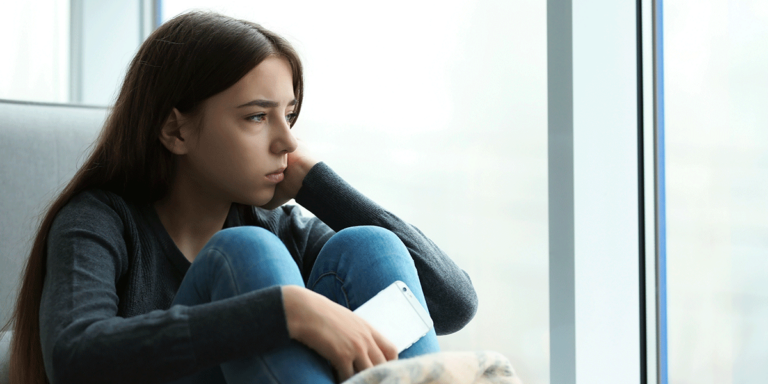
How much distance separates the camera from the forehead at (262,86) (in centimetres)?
74

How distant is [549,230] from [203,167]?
0.58 metres

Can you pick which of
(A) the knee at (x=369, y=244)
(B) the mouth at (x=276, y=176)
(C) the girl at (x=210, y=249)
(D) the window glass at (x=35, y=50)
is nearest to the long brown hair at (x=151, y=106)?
(C) the girl at (x=210, y=249)

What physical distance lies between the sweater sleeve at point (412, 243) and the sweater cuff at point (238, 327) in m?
0.29

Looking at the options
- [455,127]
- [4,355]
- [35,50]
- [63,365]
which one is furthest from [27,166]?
[35,50]

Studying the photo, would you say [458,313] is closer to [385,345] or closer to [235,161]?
[385,345]

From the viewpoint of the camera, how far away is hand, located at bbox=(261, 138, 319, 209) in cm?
87

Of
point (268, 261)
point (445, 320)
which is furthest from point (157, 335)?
point (445, 320)

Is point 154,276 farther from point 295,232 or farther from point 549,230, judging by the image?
point 549,230

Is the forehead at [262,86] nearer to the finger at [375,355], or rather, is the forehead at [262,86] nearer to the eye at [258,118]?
the eye at [258,118]

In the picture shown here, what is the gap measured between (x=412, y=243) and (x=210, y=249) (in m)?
0.29

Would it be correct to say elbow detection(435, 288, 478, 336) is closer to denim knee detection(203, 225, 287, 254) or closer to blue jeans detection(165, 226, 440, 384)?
blue jeans detection(165, 226, 440, 384)

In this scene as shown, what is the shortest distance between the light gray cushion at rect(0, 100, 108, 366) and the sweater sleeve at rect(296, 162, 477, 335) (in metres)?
A: 0.46

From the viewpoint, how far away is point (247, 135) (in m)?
0.75

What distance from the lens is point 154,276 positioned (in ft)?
2.47
